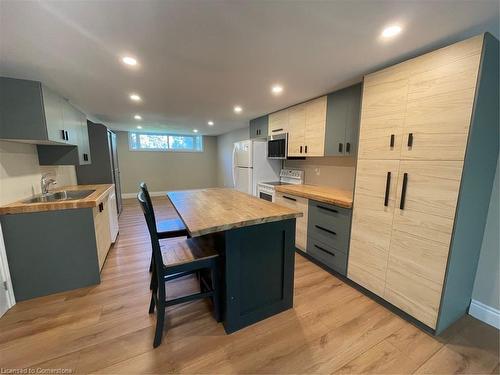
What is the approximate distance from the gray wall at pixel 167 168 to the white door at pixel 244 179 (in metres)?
3.59

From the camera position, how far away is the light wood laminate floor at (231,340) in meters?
1.35

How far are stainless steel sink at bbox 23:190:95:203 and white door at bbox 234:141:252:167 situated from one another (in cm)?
248

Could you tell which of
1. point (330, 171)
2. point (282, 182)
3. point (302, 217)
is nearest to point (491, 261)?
point (302, 217)

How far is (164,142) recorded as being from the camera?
6.94 metres

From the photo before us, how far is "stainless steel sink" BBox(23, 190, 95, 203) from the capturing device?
7.76ft

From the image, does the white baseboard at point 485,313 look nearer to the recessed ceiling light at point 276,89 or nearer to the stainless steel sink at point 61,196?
the recessed ceiling light at point 276,89

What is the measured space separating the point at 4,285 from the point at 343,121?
3.77 m

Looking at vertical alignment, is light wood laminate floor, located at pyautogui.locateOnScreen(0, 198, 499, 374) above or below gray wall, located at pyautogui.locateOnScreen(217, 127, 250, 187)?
below

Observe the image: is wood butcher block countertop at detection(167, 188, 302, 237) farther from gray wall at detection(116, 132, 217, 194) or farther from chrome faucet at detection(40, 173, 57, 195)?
gray wall at detection(116, 132, 217, 194)

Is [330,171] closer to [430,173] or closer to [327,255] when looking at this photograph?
[327,255]

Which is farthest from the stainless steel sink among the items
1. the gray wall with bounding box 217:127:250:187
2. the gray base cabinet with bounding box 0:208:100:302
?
the gray wall with bounding box 217:127:250:187

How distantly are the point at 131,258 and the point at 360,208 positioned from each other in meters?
2.93

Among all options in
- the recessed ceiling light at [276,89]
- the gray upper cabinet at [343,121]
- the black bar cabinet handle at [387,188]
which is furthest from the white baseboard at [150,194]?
the black bar cabinet handle at [387,188]

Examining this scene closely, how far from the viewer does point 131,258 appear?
109 inches
